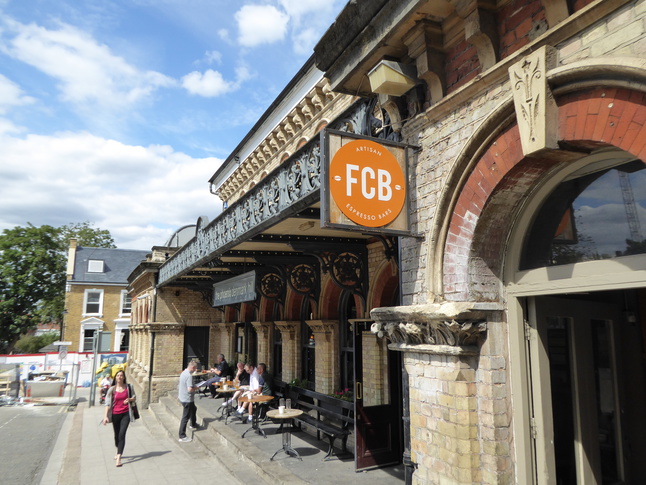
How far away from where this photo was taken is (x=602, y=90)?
9.87 feet

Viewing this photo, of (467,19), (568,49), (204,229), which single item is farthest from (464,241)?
(204,229)

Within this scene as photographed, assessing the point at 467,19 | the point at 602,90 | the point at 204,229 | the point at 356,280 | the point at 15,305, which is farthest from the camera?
the point at 15,305

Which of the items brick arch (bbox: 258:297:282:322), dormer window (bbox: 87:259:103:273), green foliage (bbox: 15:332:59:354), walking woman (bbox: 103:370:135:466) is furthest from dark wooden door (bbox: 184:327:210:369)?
green foliage (bbox: 15:332:59:354)

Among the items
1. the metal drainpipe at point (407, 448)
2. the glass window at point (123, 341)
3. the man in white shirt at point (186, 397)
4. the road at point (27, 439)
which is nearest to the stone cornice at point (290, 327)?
the man in white shirt at point (186, 397)

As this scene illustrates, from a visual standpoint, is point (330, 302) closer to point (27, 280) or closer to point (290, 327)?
point (290, 327)

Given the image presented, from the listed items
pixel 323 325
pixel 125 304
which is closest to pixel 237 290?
pixel 323 325

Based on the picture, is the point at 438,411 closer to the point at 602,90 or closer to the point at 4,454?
the point at 602,90

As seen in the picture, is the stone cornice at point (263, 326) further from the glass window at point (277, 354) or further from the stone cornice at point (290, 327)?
the stone cornice at point (290, 327)

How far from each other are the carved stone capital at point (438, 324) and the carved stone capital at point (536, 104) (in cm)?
136

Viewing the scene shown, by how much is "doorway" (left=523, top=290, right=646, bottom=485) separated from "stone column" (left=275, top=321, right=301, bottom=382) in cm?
796

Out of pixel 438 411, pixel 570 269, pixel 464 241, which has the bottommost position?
pixel 438 411

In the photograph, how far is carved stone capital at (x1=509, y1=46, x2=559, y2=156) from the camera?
324 centimetres

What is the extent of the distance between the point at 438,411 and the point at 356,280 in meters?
4.51

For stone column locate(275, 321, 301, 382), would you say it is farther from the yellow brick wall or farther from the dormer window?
the dormer window
